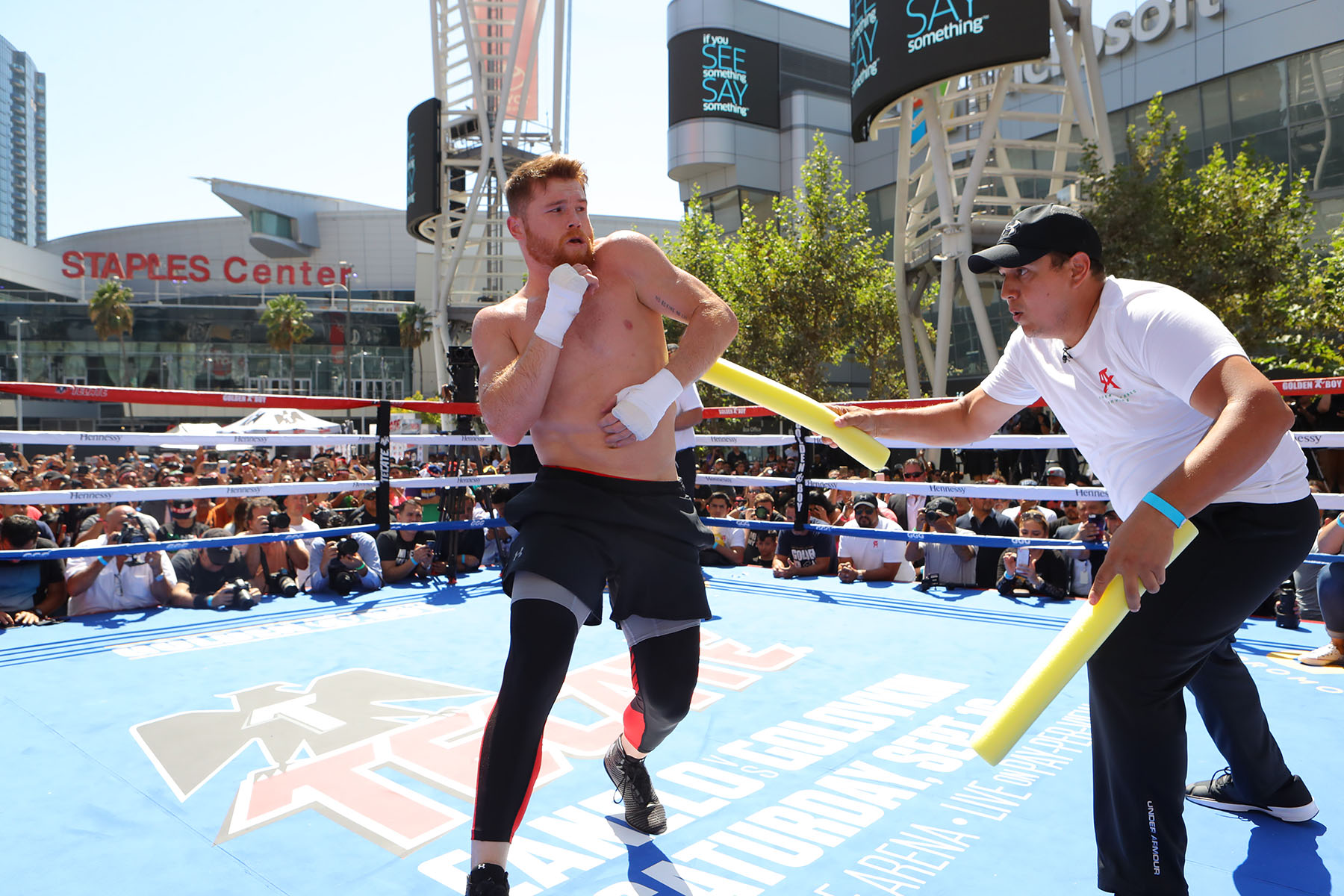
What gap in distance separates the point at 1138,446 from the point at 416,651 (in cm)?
340

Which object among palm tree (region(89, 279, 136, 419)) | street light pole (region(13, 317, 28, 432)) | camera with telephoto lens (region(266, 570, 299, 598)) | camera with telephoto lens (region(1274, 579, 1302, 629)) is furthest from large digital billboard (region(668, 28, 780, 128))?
camera with telephoto lens (region(1274, 579, 1302, 629))

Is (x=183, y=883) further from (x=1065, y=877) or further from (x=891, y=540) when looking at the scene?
(x=891, y=540)

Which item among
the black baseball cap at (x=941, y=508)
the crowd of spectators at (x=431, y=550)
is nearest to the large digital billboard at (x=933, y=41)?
the crowd of spectators at (x=431, y=550)

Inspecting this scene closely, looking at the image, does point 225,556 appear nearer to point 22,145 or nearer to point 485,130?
point 485,130

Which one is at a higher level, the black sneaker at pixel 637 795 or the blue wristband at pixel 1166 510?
the blue wristband at pixel 1166 510

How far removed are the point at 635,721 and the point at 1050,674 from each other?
122 cm

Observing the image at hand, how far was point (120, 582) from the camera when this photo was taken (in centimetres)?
523

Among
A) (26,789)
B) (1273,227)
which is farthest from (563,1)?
(26,789)

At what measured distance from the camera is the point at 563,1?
82.2 ft

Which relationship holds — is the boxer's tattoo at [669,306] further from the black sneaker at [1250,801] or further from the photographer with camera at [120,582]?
the photographer with camera at [120,582]

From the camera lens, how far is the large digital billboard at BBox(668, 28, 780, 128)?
121ft

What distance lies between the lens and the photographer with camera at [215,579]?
5.31 meters

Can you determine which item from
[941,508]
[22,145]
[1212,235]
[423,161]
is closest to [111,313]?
[423,161]

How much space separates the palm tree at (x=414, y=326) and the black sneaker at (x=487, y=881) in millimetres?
51133
